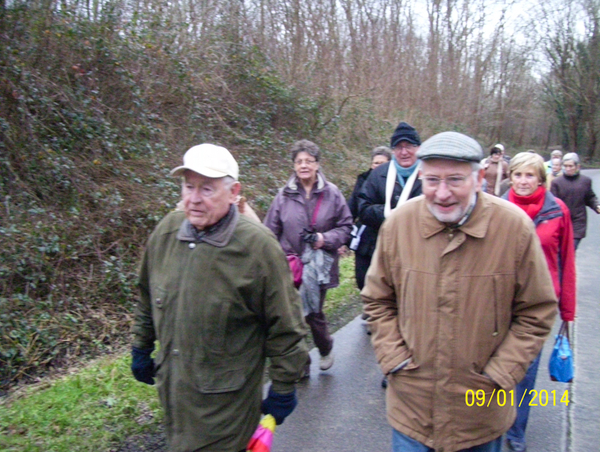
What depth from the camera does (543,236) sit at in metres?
3.69

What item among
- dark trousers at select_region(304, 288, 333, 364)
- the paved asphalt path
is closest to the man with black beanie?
dark trousers at select_region(304, 288, 333, 364)

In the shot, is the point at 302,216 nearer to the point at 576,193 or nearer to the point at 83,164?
the point at 83,164

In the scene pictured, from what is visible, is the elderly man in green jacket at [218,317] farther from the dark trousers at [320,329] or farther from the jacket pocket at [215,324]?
the dark trousers at [320,329]

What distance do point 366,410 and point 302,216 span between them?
1707 millimetres

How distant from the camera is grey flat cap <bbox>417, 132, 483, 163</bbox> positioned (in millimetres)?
2336

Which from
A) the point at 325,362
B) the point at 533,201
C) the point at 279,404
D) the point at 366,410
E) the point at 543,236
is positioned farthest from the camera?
the point at 325,362

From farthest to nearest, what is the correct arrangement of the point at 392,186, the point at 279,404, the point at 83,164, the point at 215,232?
the point at 83,164
the point at 392,186
the point at 279,404
the point at 215,232

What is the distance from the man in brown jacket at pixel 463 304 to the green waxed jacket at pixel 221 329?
0.54 metres

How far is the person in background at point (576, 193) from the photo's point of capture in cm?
846

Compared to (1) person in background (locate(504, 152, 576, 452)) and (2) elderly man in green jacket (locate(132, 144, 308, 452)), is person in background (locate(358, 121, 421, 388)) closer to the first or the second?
(1) person in background (locate(504, 152, 576, 452))

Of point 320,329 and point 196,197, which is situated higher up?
point 196,197

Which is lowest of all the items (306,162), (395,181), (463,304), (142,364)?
(142,364)

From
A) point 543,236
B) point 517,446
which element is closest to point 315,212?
point 543,236

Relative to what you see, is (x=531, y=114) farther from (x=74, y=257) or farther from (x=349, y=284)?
(x=74, y=257)
